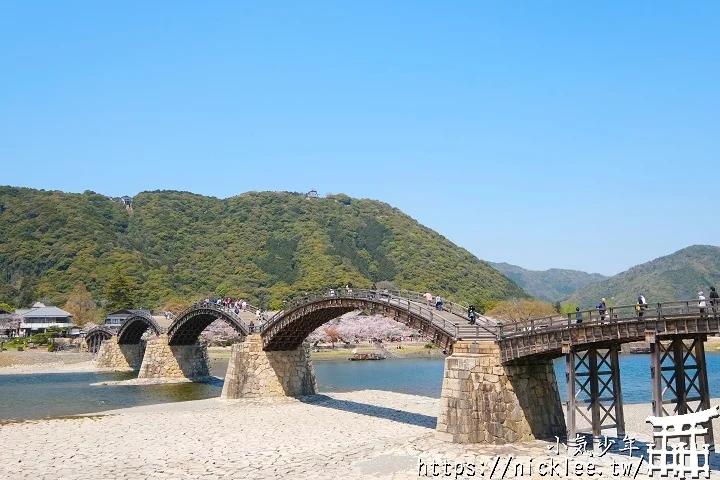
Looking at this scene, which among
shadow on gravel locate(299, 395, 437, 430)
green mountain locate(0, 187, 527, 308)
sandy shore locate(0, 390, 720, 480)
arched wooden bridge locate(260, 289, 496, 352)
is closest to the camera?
sandy shore locate(0, 390, 720, 480)

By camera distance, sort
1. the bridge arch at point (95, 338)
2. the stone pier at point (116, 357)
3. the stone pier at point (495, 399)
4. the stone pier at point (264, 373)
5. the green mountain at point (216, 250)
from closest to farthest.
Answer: the stone pier at point (495, 399)
the stone pier at point (264, 373)
the stone pier at point (116, 357)
the bridge arch at point (95, 338)
the green mountain at point (216, 250)

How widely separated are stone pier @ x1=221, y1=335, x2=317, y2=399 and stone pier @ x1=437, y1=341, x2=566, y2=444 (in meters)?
19.1

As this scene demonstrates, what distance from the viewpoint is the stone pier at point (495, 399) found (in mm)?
23609

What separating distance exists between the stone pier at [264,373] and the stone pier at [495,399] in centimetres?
1915

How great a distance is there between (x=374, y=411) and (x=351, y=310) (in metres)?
5.72

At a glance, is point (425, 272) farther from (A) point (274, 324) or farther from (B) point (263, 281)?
(A) point (274, 324)

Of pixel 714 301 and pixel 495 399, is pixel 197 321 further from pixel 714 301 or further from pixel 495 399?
pixel 714 301

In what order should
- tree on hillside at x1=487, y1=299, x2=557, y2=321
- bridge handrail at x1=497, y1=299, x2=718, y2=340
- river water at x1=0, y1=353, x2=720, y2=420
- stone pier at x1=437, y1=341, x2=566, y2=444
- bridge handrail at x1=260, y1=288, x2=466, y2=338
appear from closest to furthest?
1. bridge handrail at x1=497, y1=299, x2=718, y2=340
2. stone pier at x1=437, y1=341, x2=566, y2=444
3. bridge handrail at x1=260, y1=288, x2=466, y2=338
4. river water at x1=0, y1=353, x2=720, y2=420
5. tree on hillside at x1=487, y1=299, x2=557, y2=321

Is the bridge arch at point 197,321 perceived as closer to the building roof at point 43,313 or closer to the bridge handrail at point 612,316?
the bridge handrail at point 612,316

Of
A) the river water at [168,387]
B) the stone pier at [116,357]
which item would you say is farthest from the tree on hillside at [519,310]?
the stone pier at [116,357]

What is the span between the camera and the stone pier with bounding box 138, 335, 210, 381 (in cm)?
6103

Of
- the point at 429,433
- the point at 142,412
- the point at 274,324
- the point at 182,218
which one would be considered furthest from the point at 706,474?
the point at 182,218

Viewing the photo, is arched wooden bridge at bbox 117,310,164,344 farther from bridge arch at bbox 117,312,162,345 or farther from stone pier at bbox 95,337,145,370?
stone pier at bbox 95,337,145,370

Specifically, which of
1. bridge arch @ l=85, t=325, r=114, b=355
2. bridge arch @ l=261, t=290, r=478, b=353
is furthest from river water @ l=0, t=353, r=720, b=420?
bridge arch @ l=85, t=325, r=114, b=355
